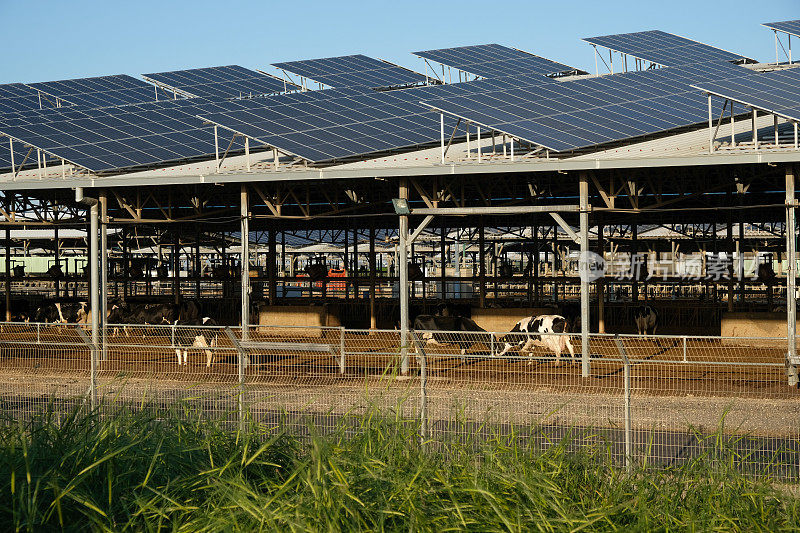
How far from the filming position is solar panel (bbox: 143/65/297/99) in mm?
41688

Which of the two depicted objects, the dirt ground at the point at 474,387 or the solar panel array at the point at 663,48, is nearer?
the dirt ground at the point at 474,387

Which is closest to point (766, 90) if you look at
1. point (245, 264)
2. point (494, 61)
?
point (245, 264)

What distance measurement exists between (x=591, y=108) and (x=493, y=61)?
15.6 metres

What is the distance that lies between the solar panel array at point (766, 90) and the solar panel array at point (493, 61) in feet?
43.9

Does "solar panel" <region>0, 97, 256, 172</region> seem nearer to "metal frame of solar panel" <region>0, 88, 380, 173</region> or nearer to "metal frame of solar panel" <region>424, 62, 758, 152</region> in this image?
"metal frame of solar panel" <region>0, 88, 380, 173</region>

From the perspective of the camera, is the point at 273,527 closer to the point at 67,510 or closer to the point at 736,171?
the point at 67,510

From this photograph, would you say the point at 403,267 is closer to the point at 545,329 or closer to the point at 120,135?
the point at 545,329

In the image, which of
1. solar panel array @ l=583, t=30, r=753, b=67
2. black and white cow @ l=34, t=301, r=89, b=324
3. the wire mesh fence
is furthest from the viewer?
solar panel array @ l=583, t=30, r=753, b=67

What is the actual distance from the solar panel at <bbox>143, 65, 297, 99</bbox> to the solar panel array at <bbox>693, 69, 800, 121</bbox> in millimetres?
23314

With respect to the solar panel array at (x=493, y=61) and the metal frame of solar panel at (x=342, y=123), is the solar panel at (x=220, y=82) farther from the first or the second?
the metal frame of solar panel at (x=342, y=123)

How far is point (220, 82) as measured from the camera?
43125 mm

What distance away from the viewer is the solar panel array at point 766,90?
19194 millimetres

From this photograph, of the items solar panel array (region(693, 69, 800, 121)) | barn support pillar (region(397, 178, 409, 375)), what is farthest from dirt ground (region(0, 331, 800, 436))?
solar panel array (region(693, 69, 800, 121))

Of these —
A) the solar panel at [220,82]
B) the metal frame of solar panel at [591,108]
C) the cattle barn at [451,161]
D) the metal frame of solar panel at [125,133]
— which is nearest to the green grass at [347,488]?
the cattle barn at [451,161]
